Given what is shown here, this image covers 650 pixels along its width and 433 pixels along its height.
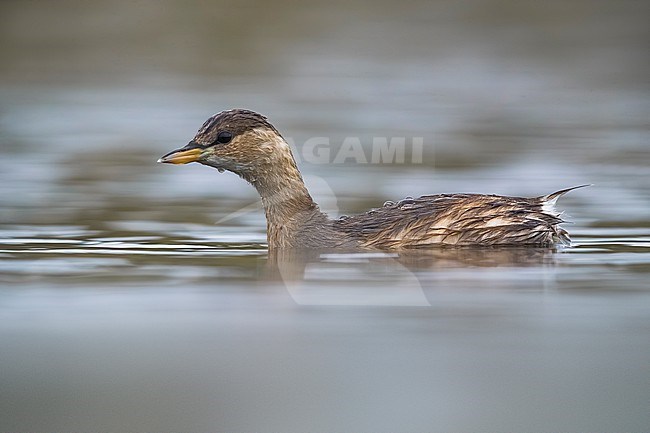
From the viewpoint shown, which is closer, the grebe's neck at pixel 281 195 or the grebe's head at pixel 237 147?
the grebe's head at pixel 237 147

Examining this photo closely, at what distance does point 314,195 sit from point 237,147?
2122mm

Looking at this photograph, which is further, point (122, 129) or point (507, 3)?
point (507, 3)

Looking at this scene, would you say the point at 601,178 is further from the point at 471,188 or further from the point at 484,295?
the point at 484,295

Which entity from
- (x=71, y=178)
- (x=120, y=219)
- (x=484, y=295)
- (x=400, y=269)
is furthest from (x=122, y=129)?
(x=484, y=295)

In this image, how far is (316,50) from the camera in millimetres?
19344

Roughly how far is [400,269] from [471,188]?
127 inches

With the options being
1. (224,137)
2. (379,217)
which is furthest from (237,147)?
(379,217)

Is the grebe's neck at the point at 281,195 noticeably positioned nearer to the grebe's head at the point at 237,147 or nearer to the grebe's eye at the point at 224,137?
the grebe's head at the point at 237,147

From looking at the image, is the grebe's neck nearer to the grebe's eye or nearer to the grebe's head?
the grebe's head

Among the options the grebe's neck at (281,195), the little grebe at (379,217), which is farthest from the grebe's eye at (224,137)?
the grebe's neck at (281,195)

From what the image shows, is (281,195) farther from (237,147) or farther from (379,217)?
(379,217)

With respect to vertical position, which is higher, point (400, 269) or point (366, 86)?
Result: point (366, 86)

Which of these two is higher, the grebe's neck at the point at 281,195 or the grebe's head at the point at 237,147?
the grebe's head at the point at 237,147

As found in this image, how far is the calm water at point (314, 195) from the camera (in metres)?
5.53
